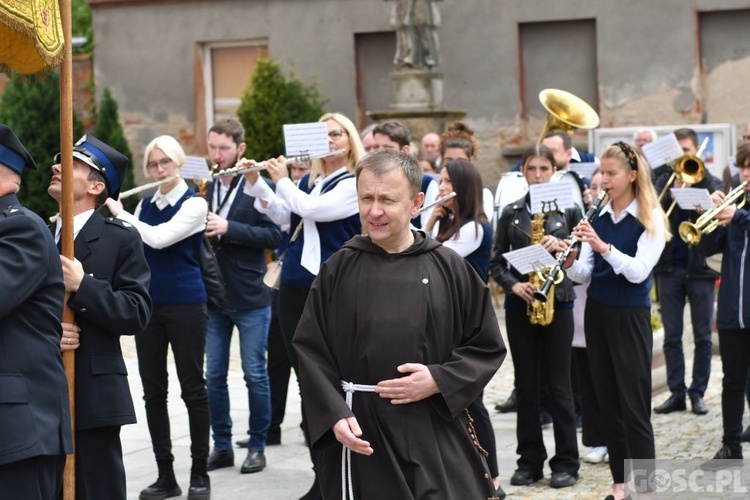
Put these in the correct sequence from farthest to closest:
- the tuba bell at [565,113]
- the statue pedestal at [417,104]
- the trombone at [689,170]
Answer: the statue pedestal at [417,104] < the tuba bell at [565,113] < the trombone at [689,170]

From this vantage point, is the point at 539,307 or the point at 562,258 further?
the point at 539,307

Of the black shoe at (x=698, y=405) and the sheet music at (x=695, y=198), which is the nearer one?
the sheet music at (x=695, y=198)

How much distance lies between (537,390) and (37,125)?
41.6ft

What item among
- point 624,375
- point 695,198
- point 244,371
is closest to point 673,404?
point 695,198

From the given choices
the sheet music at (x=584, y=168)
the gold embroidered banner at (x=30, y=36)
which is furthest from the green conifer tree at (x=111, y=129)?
the gold embroidered banner at (x=30, y=36)

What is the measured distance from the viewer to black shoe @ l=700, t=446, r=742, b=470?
8078mm

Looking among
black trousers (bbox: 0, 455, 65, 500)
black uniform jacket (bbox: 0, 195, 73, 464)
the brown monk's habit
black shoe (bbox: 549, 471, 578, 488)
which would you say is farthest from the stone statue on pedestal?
black trousers (bbox: 0, 455, 65, 500)

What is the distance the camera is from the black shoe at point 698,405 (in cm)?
1000

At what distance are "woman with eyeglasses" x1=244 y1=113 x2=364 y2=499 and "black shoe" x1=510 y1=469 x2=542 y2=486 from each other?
1275 mm

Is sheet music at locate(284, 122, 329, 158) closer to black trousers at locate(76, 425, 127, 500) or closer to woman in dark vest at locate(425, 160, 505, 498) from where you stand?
woman in dark vest at locate(425, 160, 505, 498)

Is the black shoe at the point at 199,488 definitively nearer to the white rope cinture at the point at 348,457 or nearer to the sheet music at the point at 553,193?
the sheet music at the point at 553,193

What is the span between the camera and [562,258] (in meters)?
7.46

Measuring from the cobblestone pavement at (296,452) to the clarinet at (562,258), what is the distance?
3.81 feet

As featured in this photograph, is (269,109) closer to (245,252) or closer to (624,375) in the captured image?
(245,252)
